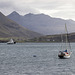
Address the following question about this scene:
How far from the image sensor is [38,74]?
55406 millimetres

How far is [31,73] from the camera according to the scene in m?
56.8

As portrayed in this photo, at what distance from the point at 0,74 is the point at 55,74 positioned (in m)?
13.4

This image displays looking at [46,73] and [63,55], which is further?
[63,55]

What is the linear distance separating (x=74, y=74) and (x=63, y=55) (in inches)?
1408

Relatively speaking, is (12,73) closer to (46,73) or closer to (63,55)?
(46,73)

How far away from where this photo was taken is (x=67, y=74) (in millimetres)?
55531

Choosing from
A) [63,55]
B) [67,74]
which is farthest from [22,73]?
[63,55]

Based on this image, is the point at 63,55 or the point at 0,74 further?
the point at 63,55

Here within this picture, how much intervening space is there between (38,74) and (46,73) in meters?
2.39

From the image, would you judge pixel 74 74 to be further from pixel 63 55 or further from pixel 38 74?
pixel 63 55

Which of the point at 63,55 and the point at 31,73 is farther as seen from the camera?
the point at 63,55

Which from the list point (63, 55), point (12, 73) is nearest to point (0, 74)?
point (12, 73)

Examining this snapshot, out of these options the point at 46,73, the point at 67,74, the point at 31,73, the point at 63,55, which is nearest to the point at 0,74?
the point at 31,73

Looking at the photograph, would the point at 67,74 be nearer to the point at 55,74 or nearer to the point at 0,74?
the point at 55,74
